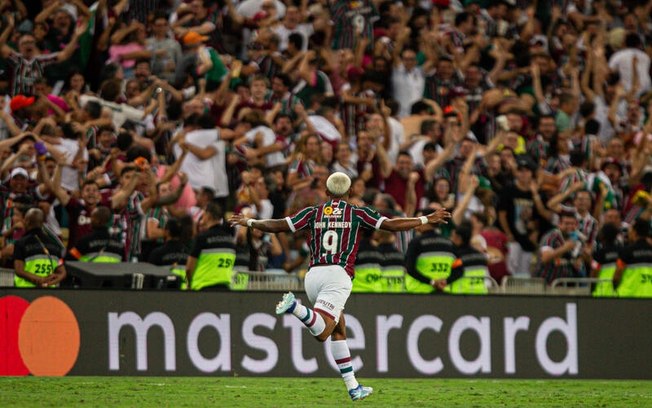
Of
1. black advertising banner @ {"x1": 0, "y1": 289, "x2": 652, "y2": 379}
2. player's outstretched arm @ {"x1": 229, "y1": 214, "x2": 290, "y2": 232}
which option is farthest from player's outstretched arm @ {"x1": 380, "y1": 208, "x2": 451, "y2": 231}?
black advertising banner @ {"x1": 0, "y1": 289, "x2": 652, "y2": 379}

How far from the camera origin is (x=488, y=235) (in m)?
19.0

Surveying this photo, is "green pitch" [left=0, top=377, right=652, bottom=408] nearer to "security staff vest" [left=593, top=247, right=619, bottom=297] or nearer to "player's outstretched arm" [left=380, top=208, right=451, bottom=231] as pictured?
"player's outstretched arm" [left=380, top=208, right=451, bottom=231]

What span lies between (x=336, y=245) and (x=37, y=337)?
4.50 meters

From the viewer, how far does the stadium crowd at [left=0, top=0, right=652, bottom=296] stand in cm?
1769

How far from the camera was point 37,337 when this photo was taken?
1539 centimetres

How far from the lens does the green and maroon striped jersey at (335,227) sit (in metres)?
12.6

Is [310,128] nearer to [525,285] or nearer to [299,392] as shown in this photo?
[525,285]

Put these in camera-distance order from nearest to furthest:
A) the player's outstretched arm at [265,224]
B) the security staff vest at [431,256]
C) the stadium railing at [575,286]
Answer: the player's outstretched arm at [265,224]
the security staff vest at [431,256]
the stadium railing at [575,286]

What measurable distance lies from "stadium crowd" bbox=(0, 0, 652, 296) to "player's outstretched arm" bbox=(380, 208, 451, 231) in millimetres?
4218

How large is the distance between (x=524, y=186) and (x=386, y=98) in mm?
2841

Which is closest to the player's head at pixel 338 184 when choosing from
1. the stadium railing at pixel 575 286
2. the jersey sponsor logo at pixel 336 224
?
the jersey sponsor logo at pixel 336 224

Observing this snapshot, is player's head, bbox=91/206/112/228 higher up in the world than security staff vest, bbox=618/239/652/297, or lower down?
higher up

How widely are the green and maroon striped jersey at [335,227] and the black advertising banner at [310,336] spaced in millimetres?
3651

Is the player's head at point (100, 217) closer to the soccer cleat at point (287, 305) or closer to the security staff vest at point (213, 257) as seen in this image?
the security staff vest at point (213, 257)
